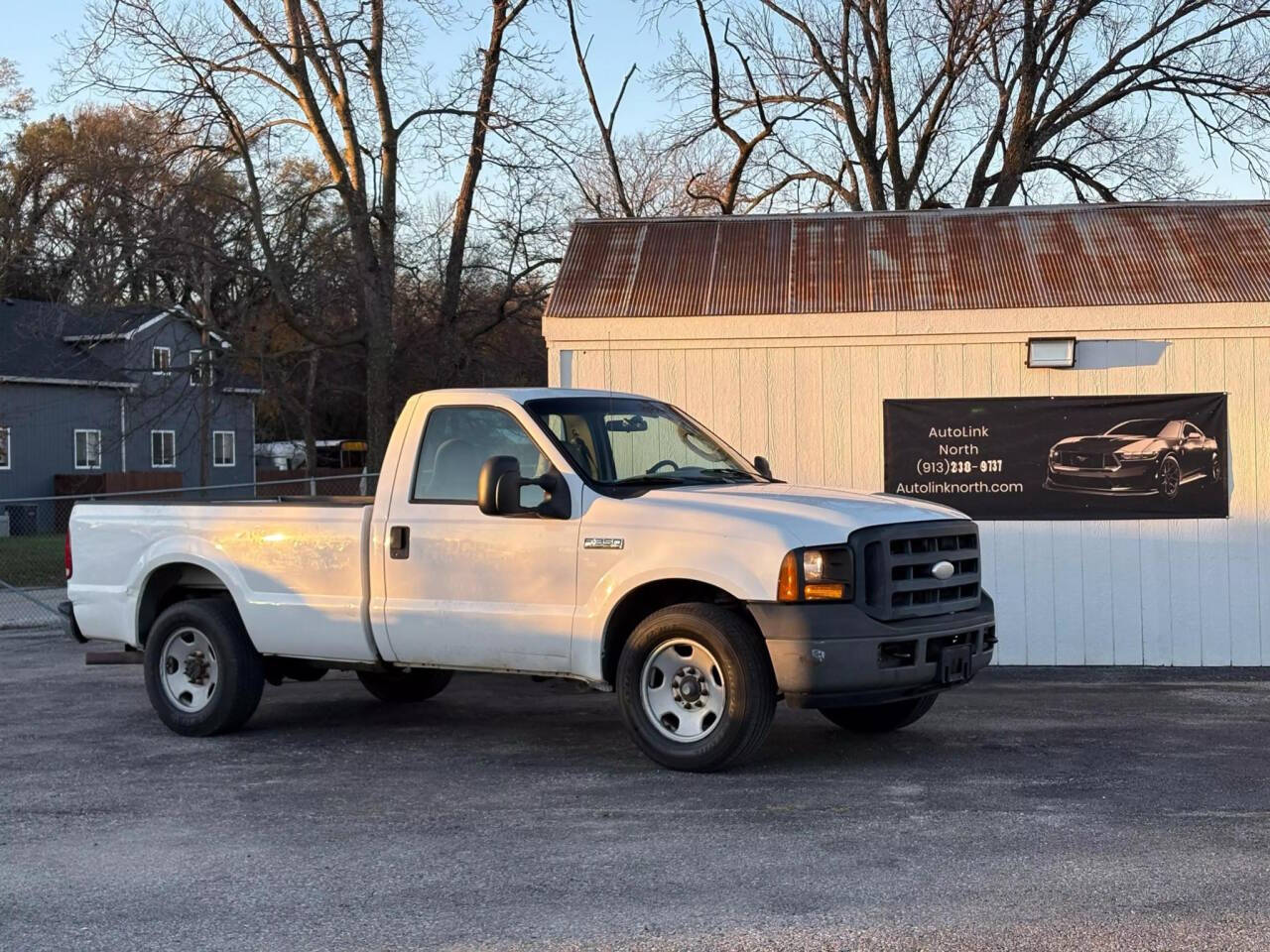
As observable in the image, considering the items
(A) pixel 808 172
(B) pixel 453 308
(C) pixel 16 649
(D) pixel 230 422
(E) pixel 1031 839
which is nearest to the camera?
(E) pixel 1031 839

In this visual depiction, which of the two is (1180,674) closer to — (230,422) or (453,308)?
(453,308)

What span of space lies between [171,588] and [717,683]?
3.96m

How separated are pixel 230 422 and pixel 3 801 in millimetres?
46727

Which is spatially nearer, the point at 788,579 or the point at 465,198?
the point at 788,579

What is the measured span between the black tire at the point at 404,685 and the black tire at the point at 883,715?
292 cm

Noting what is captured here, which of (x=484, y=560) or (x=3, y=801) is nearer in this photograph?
(x=3, y=801)

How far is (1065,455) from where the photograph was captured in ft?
40.7

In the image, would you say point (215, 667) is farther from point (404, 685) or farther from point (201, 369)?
point (201, 369)

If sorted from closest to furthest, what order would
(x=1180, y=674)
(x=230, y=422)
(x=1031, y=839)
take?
1. (x=1031, y=839)
2. (x=1180, y=674)
3. (x=230, y=422)

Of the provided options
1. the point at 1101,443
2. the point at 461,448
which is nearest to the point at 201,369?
the point at 1101,443

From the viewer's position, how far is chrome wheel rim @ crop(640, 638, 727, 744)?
7684mm

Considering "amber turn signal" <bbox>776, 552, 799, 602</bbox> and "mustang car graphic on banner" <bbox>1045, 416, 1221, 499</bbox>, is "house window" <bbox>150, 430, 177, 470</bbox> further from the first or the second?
"amber turn signal" <bbox>776, 552, 799, 602</bbox>

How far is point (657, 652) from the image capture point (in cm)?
780

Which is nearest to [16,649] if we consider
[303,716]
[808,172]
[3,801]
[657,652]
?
[303,716]
